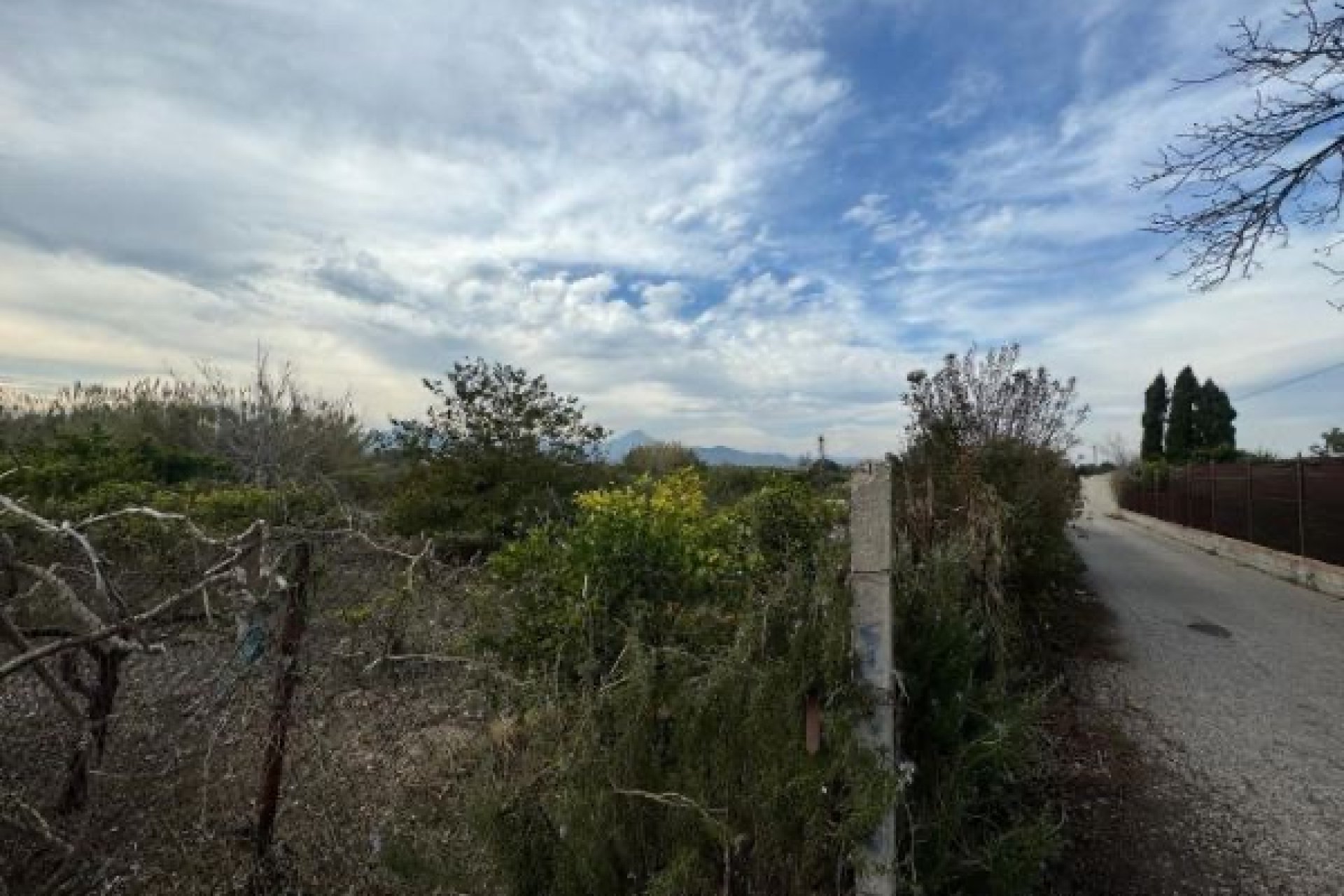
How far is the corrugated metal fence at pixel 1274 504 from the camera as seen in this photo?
11875 mm

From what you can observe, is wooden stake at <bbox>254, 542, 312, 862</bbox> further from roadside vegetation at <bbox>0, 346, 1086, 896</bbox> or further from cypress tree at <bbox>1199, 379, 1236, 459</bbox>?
cypress tree at <bbox>1199, 379, 1236, 459</bbox>

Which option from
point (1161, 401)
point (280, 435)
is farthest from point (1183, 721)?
point (1161, 401)

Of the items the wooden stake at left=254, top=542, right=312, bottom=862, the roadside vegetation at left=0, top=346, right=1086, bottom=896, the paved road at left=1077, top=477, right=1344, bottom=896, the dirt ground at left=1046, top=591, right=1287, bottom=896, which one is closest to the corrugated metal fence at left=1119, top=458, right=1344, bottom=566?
the paved road at left=1077, top=477, right=1344, bottom=896

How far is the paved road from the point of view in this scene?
4012mm

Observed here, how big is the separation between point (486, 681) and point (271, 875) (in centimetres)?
107

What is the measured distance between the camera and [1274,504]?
14453 millimetres

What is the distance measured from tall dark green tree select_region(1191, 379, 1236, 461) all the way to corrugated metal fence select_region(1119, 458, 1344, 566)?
23.5 metres

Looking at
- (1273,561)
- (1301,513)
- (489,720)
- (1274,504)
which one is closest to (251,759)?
(489,720)

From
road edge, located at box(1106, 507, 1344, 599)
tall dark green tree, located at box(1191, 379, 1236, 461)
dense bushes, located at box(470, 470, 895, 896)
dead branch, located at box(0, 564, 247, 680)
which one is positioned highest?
tall dark green tree, located at box(1191, 379, 1236, 461)

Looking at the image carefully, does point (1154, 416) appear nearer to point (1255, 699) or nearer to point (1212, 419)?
point (1212, 419)

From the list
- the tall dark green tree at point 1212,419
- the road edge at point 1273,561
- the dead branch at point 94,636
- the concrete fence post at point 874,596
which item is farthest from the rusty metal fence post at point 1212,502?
the tall dark green tree at point 1212,419

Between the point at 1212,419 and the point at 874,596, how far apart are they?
49195mm

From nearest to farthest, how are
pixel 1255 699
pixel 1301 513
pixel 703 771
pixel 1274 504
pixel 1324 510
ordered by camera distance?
pixel 703 771, pixel 1255 699, pixel 1324 510, pixel 1301 513, pixel 1274 504

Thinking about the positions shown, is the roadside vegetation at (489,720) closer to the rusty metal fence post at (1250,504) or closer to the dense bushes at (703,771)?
the dense bushes at (703,771)
